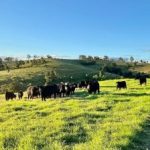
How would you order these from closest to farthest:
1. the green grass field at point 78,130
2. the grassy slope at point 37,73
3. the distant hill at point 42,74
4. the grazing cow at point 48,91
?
1. the green grass field at point 78,130
2. the grazing cow at point 48,91
3. the distant hill at point 42,74
4. the grassy slope at point 37,73

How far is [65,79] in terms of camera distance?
109m

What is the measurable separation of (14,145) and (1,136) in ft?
5.14

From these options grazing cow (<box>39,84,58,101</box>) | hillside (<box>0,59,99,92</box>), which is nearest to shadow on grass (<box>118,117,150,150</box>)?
grazing cow (<box>39,84,58,101</box>)

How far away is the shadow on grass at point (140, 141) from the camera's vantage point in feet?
44.3

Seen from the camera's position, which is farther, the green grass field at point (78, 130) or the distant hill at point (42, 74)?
the distant hill at point (42, 74)

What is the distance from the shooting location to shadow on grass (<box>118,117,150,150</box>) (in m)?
13.5

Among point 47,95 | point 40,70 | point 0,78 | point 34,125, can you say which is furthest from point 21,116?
point 40,70

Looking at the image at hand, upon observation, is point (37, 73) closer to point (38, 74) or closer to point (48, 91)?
point (38, 74)

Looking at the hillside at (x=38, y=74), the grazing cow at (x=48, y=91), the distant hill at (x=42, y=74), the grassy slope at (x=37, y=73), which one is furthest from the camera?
the grassy slope at (x=37, y=73)

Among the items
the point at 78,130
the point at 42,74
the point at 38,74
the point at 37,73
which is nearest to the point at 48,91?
the point at 78,130

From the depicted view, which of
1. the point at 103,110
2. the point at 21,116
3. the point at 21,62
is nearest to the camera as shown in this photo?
the point at 21,116

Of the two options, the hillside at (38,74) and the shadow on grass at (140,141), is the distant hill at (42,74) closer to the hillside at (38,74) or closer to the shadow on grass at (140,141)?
the hillside at (38,74)

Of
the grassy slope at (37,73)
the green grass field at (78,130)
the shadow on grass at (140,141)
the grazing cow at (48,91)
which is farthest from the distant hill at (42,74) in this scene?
the shadow on grass at (140,141)

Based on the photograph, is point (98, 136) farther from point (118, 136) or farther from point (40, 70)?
point (40, 70)
